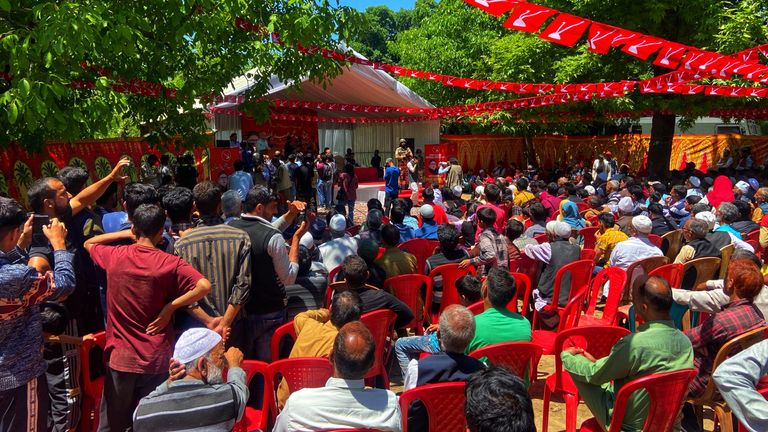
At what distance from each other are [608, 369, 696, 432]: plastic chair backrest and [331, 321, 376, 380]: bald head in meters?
1.28

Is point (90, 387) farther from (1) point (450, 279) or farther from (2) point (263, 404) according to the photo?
(1) point (450, 279)

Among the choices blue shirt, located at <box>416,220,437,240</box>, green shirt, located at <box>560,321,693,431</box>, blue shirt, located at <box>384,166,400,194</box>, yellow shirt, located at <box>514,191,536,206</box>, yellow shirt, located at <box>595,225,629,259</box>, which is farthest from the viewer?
blue shirt, located at <box>384,166,400,194</box>

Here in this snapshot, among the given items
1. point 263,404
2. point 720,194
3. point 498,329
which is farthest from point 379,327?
point 720,194

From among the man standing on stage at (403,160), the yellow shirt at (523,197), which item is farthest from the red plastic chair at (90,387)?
the man standing on stage at (403,160)

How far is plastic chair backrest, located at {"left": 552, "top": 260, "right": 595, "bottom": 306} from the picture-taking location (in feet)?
17.5

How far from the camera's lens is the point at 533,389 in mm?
4902

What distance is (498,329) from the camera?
12.3 ft

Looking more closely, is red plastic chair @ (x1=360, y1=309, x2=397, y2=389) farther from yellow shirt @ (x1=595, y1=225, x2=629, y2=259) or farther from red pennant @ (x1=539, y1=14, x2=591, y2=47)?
red pennant @ (x1=539, y1=14, x2=591, y2=47)

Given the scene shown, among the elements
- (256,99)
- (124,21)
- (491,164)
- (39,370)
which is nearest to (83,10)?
(124,21)

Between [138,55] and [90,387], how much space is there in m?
4.46

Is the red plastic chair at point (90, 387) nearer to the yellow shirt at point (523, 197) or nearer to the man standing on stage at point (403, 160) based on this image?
the yellow shirt at point (523, 197)

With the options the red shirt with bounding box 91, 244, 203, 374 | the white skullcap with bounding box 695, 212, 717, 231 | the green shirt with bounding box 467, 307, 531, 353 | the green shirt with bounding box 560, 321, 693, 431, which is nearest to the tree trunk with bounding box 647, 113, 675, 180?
the white skullcap with bounding box 695, 212, 717, 231

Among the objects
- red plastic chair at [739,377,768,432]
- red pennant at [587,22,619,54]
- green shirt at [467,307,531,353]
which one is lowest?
green shirt at [467,307,531,353]

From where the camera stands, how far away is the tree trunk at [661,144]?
17469 mm
